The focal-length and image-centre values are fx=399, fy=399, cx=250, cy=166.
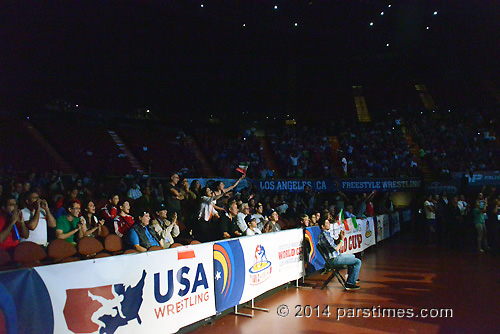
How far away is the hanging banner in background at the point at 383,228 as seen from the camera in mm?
15111

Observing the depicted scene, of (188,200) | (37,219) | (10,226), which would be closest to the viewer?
(10,226)

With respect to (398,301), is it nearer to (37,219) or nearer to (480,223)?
(37,219)

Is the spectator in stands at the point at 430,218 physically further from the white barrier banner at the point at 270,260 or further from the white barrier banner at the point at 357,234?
the white barrier banner at the point at 270,260

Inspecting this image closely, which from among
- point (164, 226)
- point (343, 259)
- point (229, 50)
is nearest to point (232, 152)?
point (229, 50)

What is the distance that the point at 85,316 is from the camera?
12.8 ft

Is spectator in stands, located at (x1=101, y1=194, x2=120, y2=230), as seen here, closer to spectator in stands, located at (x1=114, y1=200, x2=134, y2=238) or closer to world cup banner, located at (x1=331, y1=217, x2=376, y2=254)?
spectator in stands, located at (x1=114, y1=200, x2=134, y2=238)

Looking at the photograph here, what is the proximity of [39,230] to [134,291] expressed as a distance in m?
2.48

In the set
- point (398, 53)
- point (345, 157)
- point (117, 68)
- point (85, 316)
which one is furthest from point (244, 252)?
point (398, 53)

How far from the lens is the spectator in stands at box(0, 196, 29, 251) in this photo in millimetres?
5121

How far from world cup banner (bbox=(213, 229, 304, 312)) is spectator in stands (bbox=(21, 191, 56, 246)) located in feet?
8.54

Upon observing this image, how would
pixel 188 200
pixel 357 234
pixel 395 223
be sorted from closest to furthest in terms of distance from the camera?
pixel 188 200
pixel 357 234
pixel 395 223

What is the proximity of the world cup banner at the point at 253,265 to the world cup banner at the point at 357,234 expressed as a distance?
281 centimetres

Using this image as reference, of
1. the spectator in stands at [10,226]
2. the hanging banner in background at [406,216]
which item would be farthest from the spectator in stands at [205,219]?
the hanging banner in background at [406,216]

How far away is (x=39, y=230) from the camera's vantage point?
19.7 feet
